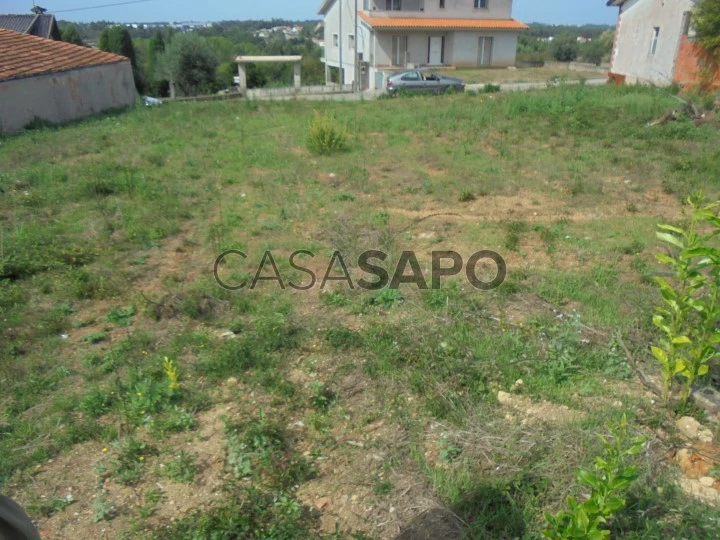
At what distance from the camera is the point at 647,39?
18406 millimetres

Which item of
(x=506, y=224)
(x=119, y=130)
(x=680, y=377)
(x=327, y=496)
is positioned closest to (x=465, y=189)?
(x=506, y=224)

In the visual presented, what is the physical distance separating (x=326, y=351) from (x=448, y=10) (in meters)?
31.3

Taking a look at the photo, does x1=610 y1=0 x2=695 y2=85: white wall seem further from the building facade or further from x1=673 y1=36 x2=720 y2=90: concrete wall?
x1=673 y1=36 x2=720 y2=90: concrete wall

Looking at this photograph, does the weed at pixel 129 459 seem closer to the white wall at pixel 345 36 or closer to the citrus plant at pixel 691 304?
the citrus plant at pixel 691 304

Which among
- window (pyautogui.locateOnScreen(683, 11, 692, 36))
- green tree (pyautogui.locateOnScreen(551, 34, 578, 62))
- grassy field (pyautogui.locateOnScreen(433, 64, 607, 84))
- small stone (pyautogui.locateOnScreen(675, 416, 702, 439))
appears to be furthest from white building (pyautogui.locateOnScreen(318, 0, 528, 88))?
small stone (pyautogui.locateOnScreen(675, 416, 702, 439))

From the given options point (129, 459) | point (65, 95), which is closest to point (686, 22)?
point (65, 95)

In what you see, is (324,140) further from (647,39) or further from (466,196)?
(647,39)

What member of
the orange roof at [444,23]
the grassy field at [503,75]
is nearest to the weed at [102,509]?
the grassy field at [503,75]

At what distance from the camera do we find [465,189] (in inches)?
311

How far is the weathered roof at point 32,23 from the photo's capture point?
942 inches

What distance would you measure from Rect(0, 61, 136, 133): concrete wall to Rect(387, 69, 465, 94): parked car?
9.19 meters

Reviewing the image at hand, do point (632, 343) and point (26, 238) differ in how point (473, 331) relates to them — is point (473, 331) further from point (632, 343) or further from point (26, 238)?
point (26, 238)

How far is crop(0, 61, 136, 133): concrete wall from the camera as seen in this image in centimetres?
1280

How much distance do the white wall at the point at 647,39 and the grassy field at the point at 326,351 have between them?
396 inches
